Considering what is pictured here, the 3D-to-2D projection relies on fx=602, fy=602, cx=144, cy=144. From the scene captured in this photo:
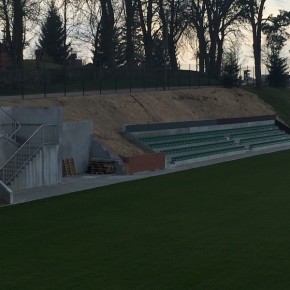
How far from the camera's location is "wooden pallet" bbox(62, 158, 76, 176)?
2706 centimetres

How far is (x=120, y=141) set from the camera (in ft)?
102

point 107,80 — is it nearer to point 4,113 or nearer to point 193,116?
point 193,116

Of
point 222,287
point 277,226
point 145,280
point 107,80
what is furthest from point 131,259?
point 107,80

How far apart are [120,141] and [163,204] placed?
11.6 meters

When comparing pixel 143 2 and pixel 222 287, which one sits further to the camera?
pixel 143 2

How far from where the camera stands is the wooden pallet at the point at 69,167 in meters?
27.1

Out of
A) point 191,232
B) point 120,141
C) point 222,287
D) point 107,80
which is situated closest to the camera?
point 222,287

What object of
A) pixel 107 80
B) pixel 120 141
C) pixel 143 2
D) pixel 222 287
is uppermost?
pixel 143 2

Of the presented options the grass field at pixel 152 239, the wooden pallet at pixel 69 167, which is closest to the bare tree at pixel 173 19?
the wooden pallet at pixel 69 167

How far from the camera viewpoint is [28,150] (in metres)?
24.3

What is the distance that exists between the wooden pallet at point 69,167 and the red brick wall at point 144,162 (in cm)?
240

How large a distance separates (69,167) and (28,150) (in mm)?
3385

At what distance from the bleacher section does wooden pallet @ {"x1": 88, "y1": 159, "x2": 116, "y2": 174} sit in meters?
3.68

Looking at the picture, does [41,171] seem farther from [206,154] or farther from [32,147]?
[206,154]
